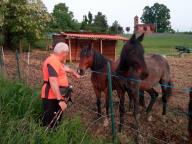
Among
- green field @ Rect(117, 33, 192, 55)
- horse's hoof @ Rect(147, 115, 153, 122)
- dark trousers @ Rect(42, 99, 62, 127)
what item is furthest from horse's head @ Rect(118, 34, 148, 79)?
green field @ Rect(117, 33, 192, 55)

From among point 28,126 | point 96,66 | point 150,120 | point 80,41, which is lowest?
point 150,120

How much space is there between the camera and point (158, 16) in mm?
102562

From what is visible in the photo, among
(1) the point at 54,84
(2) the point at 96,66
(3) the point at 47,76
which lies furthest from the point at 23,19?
(1) the point at 54,84

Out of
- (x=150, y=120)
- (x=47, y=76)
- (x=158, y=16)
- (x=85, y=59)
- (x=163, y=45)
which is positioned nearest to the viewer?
(x=47, y=76)

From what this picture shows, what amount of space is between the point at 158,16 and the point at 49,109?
100779 millimetres

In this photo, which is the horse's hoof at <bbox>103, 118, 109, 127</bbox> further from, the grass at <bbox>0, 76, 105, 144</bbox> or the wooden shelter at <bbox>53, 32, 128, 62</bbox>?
the wooden shelter at <bbox>53, 32, 128, 62</bbox>

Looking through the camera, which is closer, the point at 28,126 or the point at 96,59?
the point at 28,126

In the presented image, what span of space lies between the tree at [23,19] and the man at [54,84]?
1976 centimetres

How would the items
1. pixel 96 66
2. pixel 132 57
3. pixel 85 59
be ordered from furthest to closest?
1. pixel 96 66
2. pixel 85 59
3. pixel 132 57

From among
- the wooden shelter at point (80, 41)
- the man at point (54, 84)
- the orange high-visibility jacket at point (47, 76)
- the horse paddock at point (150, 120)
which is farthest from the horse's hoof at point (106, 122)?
the wooden shelter at point (80, 41)

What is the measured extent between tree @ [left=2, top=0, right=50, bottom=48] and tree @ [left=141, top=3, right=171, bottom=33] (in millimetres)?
72371

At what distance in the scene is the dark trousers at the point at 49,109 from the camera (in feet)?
16.9

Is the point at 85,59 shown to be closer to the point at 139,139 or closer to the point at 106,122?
the point at 106,122

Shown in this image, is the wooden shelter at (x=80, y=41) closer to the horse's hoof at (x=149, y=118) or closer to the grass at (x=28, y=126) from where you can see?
the horse's hoof at (x=149, y=118)
